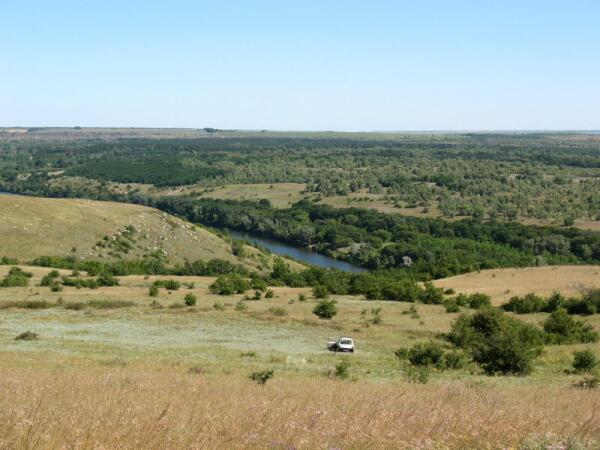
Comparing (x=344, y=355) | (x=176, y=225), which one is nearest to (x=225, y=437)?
(x=344, y=355)

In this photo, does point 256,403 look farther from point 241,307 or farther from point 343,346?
point 241,307

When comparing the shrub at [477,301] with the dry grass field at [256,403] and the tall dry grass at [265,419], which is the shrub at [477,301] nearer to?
the dry grass field at [256,403]

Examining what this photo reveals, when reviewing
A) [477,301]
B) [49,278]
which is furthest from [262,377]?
[49,278]

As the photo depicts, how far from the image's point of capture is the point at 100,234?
266ft

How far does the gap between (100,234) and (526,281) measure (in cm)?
5518

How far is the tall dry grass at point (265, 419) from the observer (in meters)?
6.14

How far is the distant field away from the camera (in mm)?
46688

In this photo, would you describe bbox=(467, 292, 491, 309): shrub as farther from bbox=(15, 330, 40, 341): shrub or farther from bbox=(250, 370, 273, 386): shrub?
bbox=(250, 370, 273, 386): shrub

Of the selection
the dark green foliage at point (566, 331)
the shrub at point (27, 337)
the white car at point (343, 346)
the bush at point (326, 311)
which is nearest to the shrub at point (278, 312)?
the bush at point (326, 311)

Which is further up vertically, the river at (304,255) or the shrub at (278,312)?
the shrub at (278,312)

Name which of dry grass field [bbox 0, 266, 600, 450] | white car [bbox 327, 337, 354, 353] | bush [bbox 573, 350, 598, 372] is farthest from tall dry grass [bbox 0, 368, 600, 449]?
white car [bbox 327, 337, 354, 353]

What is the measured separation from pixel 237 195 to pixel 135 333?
148 metres

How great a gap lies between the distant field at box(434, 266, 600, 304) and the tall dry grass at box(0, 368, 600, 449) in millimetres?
37013

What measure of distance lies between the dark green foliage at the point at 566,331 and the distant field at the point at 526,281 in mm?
12698
